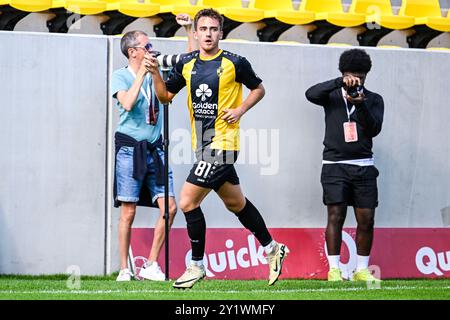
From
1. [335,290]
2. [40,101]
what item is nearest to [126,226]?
[40,101]

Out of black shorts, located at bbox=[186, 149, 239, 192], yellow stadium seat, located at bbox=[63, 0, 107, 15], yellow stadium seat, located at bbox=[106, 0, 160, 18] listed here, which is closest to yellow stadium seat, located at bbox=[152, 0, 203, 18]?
yellow stadium seat, located at bbox=[106, 0, 160, 18]

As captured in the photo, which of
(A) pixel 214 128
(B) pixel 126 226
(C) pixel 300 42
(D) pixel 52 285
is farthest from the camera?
(C) pixel 300 42

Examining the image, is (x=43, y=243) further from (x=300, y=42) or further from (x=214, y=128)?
(x=300, y=42)

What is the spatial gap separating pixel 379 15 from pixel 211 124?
16.8ft

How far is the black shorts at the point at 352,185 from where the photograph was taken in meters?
11.2

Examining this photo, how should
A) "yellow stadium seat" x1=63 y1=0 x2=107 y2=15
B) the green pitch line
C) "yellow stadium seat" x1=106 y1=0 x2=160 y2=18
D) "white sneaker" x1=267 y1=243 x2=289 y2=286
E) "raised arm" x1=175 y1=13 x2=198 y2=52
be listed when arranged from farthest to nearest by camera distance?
"yellow stadium seat" x1=106 y1=0 x2=160 y2=18, "yellow stadium seat" x1=63 y1=0 x2=107 y2=15, "raised arm" x1=175 y1=13 x2=198 y2=52, "white sneaker" x1=267 y1=243 x2=289 y2=286, the green pitch line

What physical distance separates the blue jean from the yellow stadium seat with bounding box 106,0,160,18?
2.11 m

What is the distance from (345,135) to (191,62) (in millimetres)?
2384

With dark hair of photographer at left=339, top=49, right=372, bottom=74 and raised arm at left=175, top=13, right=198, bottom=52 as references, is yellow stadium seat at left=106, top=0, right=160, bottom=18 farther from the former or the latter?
dark hair of photographer at left=339, top=49, right=372, bottom=74

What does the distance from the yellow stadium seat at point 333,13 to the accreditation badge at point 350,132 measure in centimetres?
251

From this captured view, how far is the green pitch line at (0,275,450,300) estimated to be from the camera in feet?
28.7

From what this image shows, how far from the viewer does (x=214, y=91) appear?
938 centimetres

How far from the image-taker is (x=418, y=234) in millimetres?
12570

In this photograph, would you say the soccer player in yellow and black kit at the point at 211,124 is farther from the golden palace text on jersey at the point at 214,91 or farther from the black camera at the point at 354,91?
the black camera at the point at 354,91
